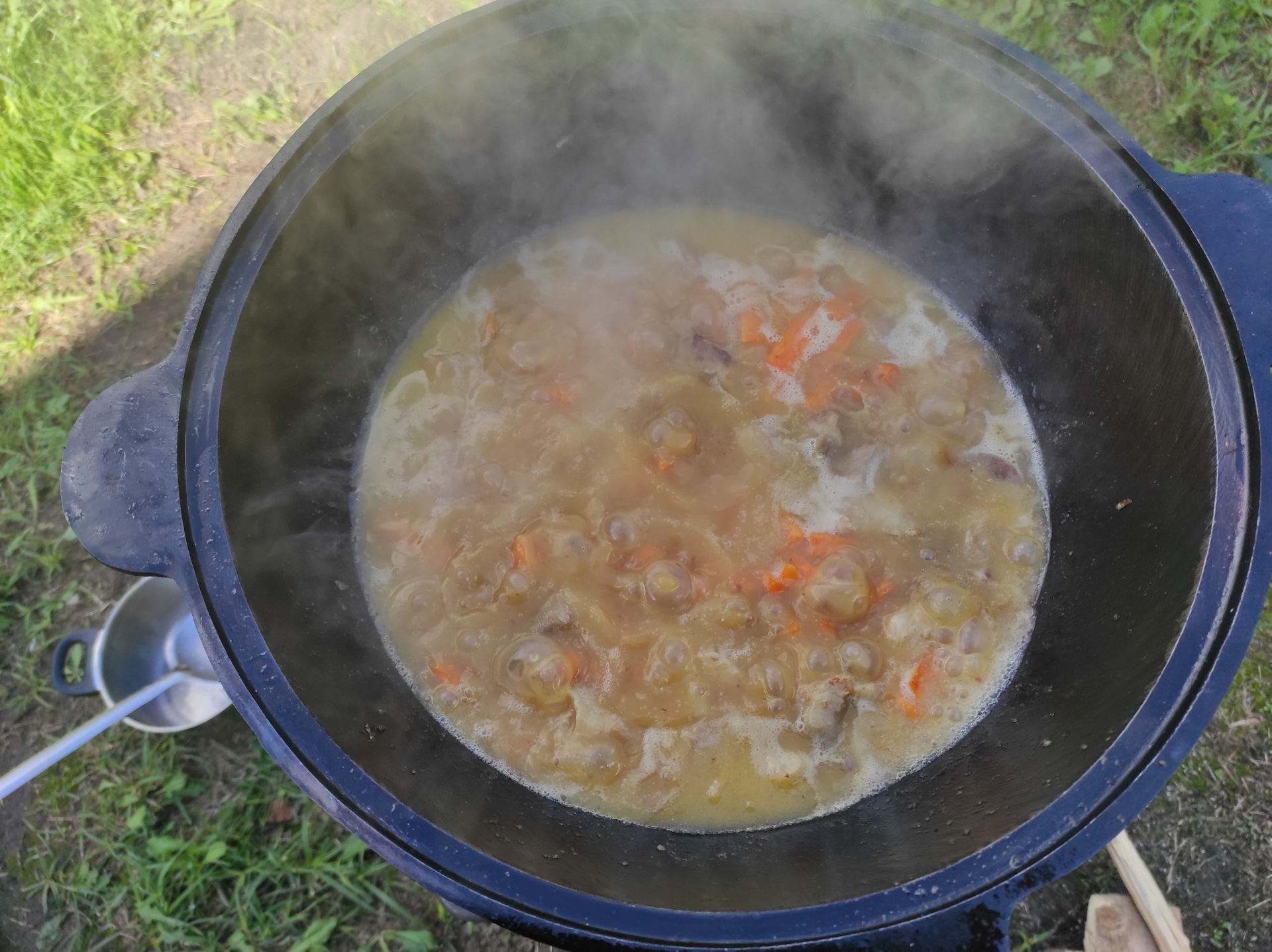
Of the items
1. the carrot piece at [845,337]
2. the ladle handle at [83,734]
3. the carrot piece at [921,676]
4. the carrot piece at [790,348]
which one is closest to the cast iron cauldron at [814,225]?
the carrot piece at [921,676]

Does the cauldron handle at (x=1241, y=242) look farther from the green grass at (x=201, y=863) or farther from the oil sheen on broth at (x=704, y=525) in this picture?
the green grass at (x=201, y=863)

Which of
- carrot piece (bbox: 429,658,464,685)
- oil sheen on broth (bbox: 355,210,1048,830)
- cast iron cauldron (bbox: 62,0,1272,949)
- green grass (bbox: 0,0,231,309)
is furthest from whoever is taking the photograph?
green grass (bbox: 0,0,231,309)

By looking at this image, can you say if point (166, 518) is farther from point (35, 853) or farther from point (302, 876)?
point (35, 853)

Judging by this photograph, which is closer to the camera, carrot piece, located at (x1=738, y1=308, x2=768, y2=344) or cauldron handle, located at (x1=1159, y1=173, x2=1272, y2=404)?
cauldron handle, located at (x1=1159, y1=173, x2=1272, y2=404)

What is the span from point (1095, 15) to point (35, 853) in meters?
5.06

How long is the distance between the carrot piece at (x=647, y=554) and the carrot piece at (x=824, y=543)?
0.44 metres

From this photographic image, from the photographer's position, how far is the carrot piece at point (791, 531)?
7.85ft

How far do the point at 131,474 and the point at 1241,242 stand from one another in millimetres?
2558

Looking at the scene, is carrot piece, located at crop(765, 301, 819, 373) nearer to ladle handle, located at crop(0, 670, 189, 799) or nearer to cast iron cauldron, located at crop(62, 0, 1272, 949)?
cast iron cauldron, located at crop(62, 0, 1272, 949)

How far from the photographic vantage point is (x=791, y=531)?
7.89 ft

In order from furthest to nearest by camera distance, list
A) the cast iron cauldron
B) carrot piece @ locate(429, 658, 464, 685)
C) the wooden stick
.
Result: the wooden stick < carrot piece @ locate(429, 658, 464, 685) < the cast iron cauldron

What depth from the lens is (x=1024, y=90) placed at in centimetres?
206

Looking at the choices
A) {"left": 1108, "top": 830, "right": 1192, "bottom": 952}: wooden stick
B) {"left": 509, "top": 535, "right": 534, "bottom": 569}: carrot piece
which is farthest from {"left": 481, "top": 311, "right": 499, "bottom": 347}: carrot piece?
{"left": 1108, "top": 830, "right": 1192, "bottom": 952}: wooden stick

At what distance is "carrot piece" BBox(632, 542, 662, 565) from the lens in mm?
2338
